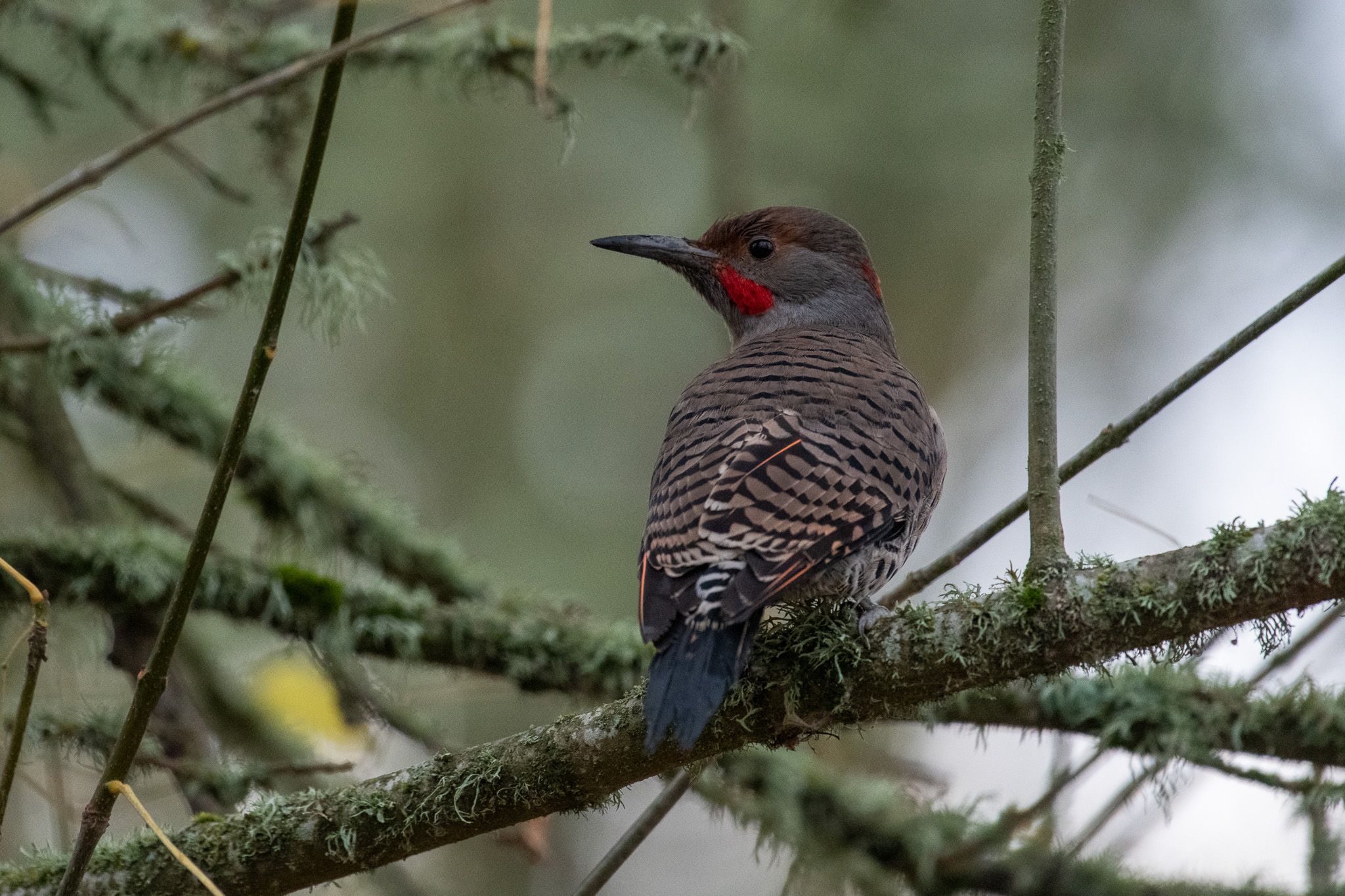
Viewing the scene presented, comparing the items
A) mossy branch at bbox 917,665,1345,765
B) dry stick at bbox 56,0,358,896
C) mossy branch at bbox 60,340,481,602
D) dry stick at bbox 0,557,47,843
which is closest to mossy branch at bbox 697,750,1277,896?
mossy branch at bbox 917,665,1345,765

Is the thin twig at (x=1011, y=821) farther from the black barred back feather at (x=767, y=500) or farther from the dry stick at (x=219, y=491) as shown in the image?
the dry stick at (x=219, y=491)

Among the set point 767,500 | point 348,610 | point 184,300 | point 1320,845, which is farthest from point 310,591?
point 1320,845

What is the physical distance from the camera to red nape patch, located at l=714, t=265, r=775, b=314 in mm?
5598

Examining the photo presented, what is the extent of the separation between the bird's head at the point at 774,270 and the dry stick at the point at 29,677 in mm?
3394

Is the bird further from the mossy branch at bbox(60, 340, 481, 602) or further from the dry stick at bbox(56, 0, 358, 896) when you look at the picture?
the mossy branch at bbox(60, 340, 481, 602)

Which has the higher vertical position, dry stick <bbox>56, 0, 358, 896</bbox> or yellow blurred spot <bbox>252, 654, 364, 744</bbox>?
yellow blurred spot <bbox>252, 654, 364, 744</bbox>

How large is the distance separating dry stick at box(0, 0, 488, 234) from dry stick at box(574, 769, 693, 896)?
1.93 metres

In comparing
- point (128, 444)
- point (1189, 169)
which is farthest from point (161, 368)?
point (1189, 169)

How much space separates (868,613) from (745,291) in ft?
8.89

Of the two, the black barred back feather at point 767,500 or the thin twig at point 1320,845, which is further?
the thin twig at point 1320,845

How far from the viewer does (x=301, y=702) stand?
213 inches

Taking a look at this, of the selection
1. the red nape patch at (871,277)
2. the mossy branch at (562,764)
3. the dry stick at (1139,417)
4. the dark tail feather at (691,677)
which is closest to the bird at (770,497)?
the dark tail feather at (691,677)

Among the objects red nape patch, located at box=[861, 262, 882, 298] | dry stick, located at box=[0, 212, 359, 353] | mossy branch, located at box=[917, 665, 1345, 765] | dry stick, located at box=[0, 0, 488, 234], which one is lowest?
mossy branch, located at box=[917, 665, 1345, 765]

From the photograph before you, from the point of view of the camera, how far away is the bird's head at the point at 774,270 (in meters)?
5.60
